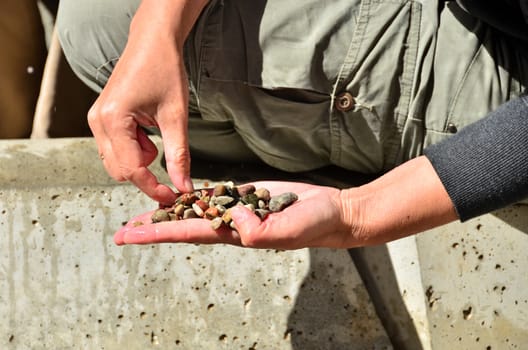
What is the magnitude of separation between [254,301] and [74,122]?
99 centimetres

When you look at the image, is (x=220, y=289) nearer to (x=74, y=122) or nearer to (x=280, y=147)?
(x=280, y=147)

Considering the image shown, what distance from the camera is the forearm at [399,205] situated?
1.13 metres

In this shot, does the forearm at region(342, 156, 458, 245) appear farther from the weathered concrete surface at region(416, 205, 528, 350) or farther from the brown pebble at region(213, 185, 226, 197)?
the weathered concrete surface at region(416, 205, 528, 350)

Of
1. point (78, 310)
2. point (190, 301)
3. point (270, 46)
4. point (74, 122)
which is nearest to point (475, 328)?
point (190, 301)

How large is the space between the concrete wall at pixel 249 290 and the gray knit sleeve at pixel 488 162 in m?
0.48

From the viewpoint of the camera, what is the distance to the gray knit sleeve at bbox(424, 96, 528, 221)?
41.9 inches

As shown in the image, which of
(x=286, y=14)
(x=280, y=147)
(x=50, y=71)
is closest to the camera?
(x=286, y=14)

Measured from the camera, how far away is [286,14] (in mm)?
1354

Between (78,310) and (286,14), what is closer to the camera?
(286,14)

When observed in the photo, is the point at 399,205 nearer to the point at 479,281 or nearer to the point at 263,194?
the point at 263,194

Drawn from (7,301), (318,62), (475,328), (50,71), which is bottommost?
(475,328)

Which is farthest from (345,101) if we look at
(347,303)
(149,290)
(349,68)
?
(149,290)

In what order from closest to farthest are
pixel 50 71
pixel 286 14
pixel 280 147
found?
pixel 286 14
pixel 280 147
pixel 50 71

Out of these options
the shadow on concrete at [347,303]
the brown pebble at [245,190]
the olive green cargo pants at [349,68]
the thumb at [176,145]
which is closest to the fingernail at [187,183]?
the thumb at [176,145]
